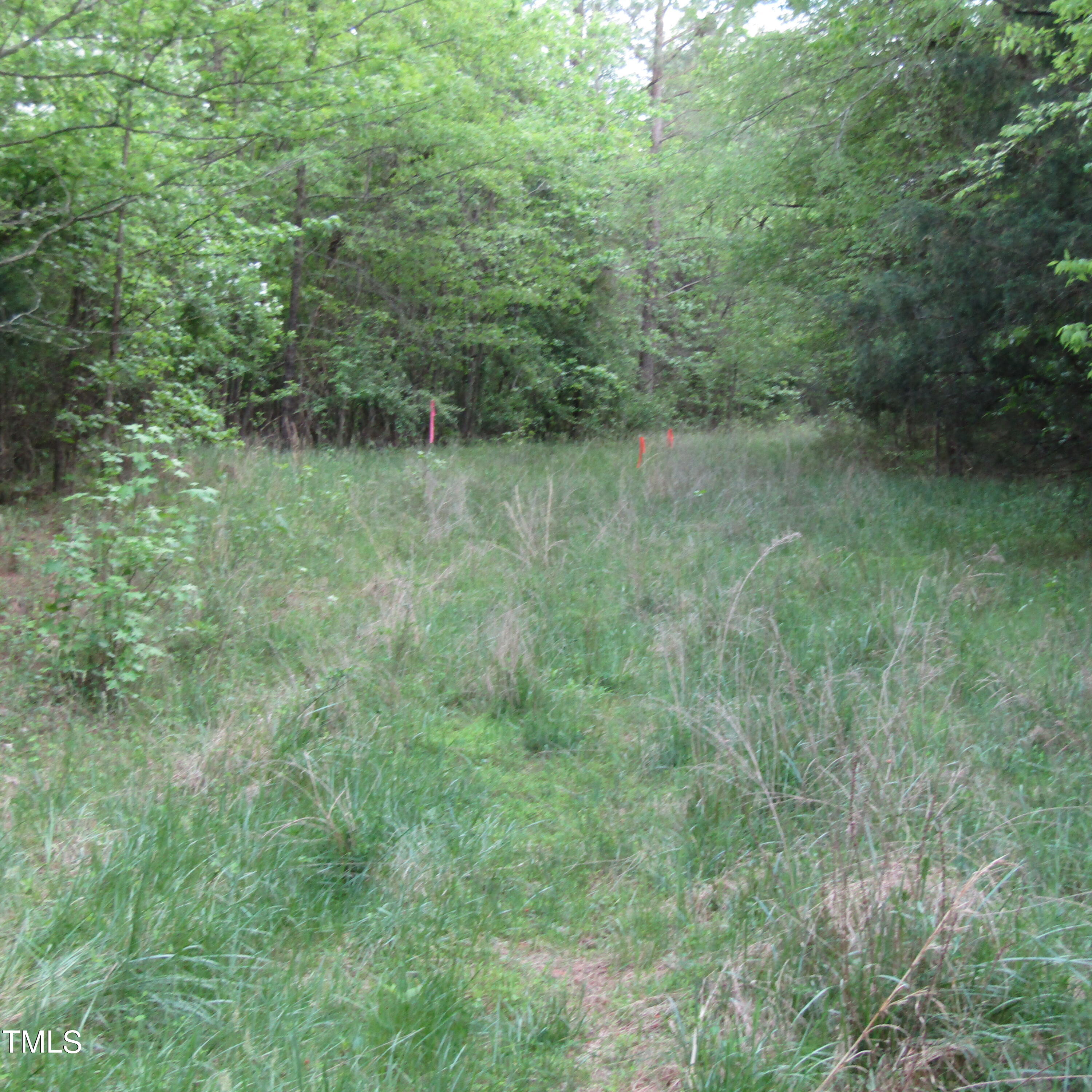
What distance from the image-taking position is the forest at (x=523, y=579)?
299cm

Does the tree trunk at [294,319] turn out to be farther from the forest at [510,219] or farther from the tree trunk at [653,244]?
the tree trunk at [653,244]

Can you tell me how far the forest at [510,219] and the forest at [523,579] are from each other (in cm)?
9

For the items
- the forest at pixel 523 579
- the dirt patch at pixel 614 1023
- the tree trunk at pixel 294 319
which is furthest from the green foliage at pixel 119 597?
the tree trunk at pixel 294 319

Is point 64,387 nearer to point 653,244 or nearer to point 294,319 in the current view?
point 294,319

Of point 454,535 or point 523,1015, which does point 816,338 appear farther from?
point 523,1015

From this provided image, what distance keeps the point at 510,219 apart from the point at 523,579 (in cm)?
1227

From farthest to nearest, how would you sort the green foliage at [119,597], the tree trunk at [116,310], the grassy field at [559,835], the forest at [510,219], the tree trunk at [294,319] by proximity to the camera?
the tree trunk at [294,319], the tree trunk at [116,310], the forest at [510,219], the green foliage at [119,597], the grassy field at [559,835]

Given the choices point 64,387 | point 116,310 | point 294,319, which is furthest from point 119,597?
point 294,319

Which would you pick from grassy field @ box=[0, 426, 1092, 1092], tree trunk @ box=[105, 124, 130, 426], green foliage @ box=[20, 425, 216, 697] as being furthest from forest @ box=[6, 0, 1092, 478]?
grassy field @ box=[0, 426, 1092, 1092]

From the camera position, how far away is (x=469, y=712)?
5781 mm

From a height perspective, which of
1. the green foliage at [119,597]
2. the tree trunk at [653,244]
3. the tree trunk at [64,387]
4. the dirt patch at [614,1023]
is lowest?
the dirt patch at [614,1023]

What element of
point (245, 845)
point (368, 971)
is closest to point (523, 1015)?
point (368, 971)

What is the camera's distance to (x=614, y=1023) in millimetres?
3170

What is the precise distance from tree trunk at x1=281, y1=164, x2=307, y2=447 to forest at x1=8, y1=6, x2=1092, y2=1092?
23 centimetres
